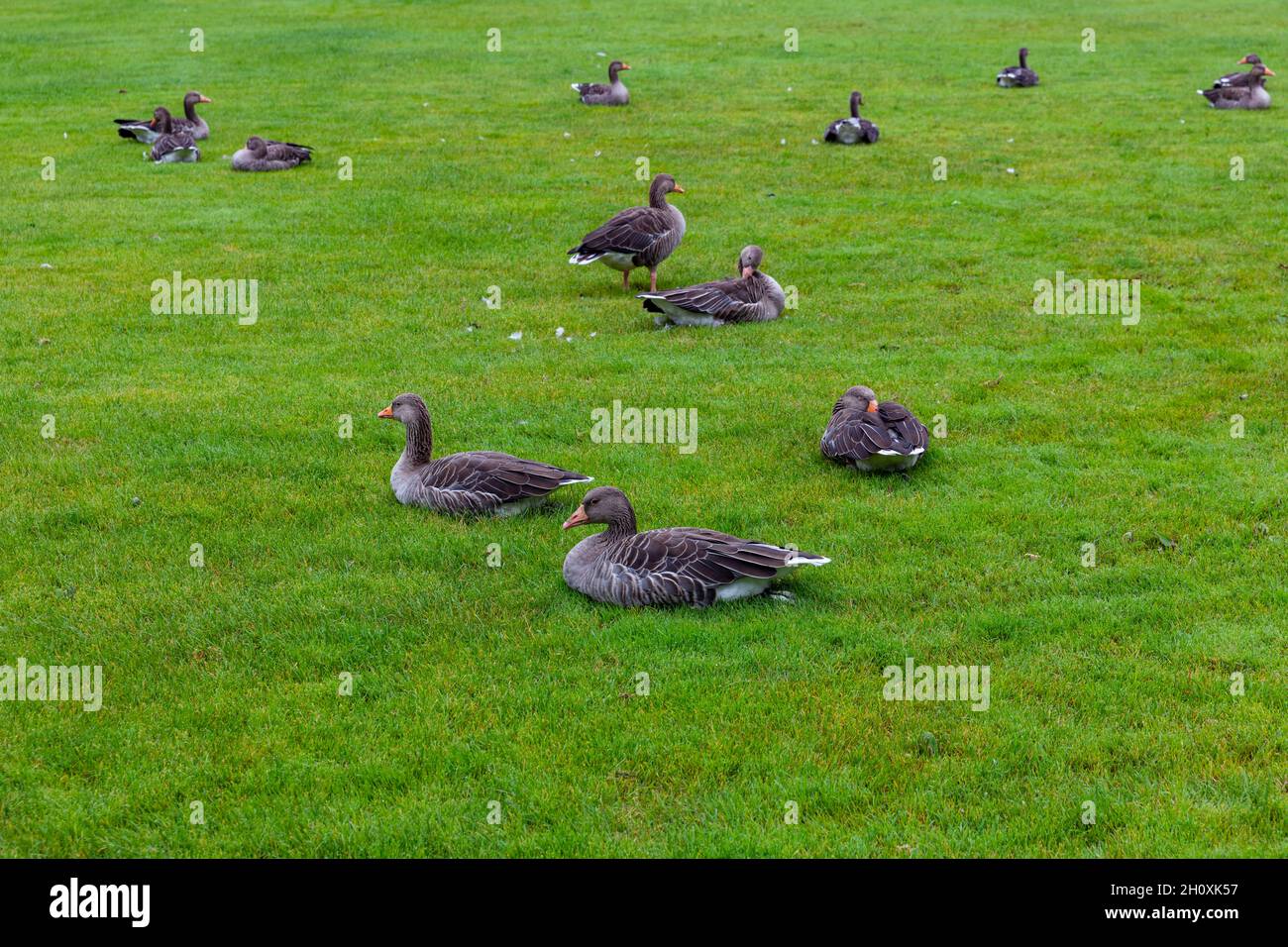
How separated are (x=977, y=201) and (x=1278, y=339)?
8540mm

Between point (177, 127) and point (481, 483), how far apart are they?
806 inches

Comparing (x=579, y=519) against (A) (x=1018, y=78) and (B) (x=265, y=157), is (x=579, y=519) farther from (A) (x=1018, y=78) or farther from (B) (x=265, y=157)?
(A) (x=1018, y=78)

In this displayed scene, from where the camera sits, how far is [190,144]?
86.5 feet

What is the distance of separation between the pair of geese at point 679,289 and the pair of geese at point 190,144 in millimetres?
10793

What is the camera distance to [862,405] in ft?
39.0

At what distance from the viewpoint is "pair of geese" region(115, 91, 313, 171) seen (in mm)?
25328

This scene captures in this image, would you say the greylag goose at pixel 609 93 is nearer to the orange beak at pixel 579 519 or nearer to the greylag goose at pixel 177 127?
A: the greylag goose at pixel 177 127

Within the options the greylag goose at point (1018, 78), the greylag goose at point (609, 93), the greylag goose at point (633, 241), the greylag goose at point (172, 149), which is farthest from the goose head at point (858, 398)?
the greylag goose at point (1018, 78)

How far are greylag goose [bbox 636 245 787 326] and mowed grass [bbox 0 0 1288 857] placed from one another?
1.42 feet

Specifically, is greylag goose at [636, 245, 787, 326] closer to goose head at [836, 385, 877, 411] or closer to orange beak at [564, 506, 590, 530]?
goose head at [836, 385, 877, 411]

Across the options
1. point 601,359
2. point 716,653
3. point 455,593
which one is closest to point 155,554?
point 455,593

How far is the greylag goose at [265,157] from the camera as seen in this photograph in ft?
83.0

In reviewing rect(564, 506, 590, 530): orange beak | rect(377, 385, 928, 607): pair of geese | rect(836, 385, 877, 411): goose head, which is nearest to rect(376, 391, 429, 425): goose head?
rect(377, 385, 928, 607): pair of geese

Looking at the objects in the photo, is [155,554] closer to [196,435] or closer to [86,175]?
[196,435]
